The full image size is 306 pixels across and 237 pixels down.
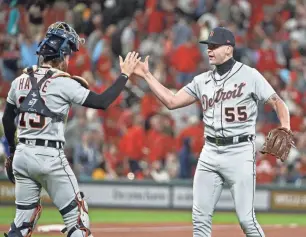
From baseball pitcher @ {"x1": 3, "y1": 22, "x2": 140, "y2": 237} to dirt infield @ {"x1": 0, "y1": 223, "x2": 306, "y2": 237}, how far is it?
3.99m

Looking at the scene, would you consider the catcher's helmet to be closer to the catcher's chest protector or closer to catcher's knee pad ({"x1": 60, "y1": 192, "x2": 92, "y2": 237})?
the catcher's chest protector

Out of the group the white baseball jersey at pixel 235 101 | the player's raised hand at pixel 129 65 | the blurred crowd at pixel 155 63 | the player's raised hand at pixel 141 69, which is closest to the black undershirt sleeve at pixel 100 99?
the player's raised hand at pixel 129 65

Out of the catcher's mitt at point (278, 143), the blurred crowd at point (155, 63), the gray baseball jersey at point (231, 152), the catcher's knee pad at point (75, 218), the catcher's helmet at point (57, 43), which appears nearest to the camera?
the catcher's knee pad at point (75, 218)

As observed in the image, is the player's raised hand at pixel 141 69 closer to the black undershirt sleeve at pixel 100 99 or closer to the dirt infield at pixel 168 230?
the black undershirt sleeve at pixel 100 99

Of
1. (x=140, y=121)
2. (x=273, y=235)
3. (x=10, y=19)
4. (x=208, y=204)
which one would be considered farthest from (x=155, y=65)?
(x=208, y=204)

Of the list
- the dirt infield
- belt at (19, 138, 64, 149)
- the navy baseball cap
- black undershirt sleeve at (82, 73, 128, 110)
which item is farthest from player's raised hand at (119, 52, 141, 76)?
the dirt infield

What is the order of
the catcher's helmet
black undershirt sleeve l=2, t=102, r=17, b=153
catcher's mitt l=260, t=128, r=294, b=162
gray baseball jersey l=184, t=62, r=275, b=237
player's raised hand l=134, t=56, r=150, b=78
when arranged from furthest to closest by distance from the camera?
player's raised hand l=134, t=56, r=150, b=78, catcher's mitt l=260, t=128, r=294, b=162, gray baseball jersey l=184, t=62, r=275, b=237, black undershirt sleeve l=2, t=102, r=17, b=153, the catcher's helmet

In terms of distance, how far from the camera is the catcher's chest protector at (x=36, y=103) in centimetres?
708

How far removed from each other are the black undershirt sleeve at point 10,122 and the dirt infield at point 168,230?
3606 mm

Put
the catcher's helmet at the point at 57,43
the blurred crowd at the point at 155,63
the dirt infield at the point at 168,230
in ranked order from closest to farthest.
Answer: the catcher's helmet at the point at 57,43 < the dirt infield at the point at 168,230 < the blurred crowd at the point at 155,63

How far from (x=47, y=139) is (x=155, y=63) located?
10.7 m

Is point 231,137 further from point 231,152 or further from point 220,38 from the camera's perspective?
point 220,38

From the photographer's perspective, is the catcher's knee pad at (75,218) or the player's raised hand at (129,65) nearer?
the catcher's knee pad at (75,218)

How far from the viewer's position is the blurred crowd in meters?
15.5
